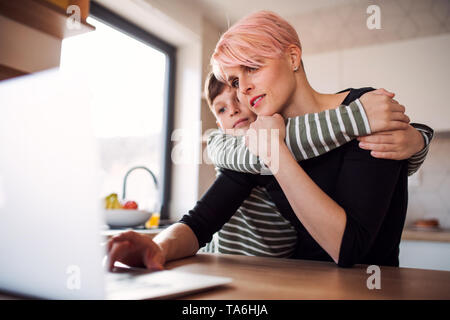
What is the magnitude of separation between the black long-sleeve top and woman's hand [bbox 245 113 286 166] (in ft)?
0.49

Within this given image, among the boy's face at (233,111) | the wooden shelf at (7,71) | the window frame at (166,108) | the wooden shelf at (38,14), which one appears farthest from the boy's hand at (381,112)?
the window frame at (166,108)

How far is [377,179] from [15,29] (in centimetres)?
123

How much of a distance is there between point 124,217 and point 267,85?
4.76 feet

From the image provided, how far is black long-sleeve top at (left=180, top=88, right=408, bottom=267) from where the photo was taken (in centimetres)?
67

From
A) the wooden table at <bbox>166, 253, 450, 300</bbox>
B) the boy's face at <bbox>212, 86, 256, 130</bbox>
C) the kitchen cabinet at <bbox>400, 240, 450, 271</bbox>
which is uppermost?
the boy's face at <bbox>212, 86, 256, 130</bbox>

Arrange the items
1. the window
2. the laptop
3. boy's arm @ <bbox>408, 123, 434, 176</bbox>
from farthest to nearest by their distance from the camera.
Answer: the window
boy's arm @ <bbox>408, 123, 434, 176</bbox>
the laptop

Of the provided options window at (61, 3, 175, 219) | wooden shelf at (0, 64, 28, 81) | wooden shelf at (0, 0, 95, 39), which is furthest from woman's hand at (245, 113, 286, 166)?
window at (61, 3, 175, 219)

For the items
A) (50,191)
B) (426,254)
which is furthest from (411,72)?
(50,191)

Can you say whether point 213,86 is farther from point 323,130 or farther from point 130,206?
point 130,206

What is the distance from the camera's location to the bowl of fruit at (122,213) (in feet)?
6.77

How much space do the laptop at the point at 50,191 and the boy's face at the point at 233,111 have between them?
3.19ft

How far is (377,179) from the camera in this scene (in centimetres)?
70

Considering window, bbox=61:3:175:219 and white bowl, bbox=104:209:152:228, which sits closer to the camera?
white bowl, bbox=104:209:152:228

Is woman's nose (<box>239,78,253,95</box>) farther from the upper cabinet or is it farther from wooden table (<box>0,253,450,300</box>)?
the upper cabinet
